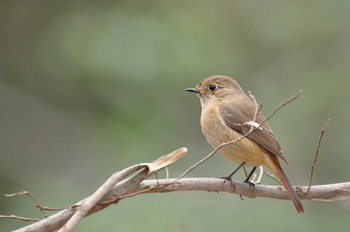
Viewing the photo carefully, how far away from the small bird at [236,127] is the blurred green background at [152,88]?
0.99 metres

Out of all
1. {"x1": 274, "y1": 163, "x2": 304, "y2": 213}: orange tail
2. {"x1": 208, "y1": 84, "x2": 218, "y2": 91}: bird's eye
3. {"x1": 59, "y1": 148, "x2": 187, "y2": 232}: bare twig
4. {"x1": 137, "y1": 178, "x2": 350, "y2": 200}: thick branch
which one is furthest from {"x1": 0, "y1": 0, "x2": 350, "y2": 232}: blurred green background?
{"x1": 59, "y1": 148, "x2": 187, "y2": 232}: bare twig

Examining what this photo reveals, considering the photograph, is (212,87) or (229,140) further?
(212,87)

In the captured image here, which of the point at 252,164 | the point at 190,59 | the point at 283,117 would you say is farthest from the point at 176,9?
the point at 252,164

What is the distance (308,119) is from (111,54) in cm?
228

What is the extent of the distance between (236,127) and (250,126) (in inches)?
4.0

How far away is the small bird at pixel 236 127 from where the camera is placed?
599cm

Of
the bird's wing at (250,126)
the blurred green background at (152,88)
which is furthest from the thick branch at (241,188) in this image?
the blurred green background at (152,88)

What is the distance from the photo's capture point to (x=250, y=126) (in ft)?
20.3

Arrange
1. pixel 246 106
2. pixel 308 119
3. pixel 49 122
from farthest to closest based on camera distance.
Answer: pixel 49 122 < pixel 308 119 < pixel 246 106

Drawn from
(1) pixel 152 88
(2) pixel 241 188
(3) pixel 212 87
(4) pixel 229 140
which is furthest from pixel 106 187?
(1) pixel 152 88

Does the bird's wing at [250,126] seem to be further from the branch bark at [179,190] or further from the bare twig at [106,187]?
the bare twig at [106,187]

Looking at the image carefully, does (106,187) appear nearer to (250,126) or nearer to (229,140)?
(229,140)

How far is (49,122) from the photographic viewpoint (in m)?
10.1

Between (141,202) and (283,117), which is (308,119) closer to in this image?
(283,117)
